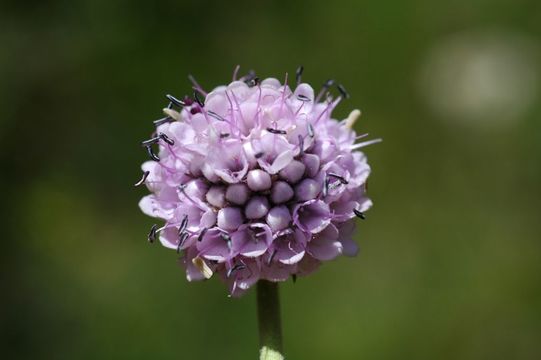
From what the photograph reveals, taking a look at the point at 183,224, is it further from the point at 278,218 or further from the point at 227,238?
the point at 278,218

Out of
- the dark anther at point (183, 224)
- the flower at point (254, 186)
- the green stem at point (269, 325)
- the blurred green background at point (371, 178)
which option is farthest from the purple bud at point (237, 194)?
the blurred green background at point (371, 178)

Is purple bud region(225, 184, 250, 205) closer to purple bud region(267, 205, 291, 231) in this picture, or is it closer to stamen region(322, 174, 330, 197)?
purple bud region(267, 205, 291, 231)

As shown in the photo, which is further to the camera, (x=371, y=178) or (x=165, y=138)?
(x=371, y=178)

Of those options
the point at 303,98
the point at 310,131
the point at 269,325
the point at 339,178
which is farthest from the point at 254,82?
the point at 269,325

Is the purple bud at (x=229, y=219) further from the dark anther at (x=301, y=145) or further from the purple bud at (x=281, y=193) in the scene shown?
the dark anther at (x=301, y=145)

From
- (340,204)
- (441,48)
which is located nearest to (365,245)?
(441,48)

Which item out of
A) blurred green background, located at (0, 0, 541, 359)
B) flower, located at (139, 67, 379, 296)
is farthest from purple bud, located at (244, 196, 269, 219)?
blurred green background, located at (0, 0, 541, 359)

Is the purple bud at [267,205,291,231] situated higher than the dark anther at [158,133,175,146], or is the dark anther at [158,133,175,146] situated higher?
the dark anther at [158,133,175,146]

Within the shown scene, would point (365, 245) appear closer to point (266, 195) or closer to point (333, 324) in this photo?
point (333, 324)
